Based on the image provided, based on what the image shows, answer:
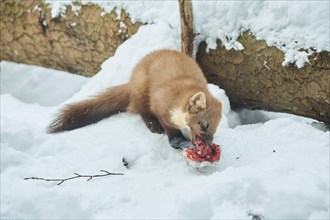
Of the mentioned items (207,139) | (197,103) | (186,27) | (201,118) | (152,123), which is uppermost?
(186,27)

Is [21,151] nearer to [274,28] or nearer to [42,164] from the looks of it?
[42,164]

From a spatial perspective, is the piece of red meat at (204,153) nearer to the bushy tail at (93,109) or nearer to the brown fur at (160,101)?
the brown fur at (160,101)

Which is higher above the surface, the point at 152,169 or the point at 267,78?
the point at 267,78

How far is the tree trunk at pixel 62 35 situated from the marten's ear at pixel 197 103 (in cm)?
165

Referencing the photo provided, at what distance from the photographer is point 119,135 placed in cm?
392

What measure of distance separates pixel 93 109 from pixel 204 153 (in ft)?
4.61

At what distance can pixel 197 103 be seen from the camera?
11.9 feet

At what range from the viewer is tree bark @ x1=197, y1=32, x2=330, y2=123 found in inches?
157

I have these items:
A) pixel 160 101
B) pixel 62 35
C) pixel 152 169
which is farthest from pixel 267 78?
pixel 62 35

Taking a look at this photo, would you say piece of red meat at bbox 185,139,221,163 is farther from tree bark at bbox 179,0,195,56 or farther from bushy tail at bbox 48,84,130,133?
tree bark at bbox 179,0,195,56

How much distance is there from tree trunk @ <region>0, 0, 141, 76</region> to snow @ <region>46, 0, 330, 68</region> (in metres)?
0.22

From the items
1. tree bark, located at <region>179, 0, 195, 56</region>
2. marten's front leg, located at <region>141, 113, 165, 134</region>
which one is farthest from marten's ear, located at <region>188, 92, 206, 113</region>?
tree bark, located at <region>179, 0, 195, 56</region>

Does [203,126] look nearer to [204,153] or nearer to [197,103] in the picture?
[197,103]

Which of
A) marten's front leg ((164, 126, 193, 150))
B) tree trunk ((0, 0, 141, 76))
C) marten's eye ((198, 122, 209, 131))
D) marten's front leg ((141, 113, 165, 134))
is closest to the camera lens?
marten's eye ((198, 122, 209, 131))
